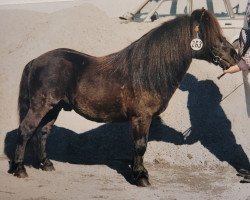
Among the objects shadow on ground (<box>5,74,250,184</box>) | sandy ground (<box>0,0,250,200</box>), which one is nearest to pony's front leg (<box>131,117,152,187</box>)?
sandy ground (<box>0,0,250,200</box>)

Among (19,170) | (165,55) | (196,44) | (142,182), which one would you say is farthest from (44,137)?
(196,44)

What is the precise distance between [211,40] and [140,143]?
171 cm

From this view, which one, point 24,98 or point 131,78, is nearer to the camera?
point 131,78

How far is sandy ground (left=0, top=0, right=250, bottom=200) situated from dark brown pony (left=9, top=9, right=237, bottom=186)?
1.91 ft

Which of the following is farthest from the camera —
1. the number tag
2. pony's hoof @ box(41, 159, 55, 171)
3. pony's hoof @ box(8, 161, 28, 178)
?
pony's hoof @ box(41, 159, 55, 171)

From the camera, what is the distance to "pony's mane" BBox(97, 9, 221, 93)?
552 centimetres

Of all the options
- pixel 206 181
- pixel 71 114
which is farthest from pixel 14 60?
pixel 206 181

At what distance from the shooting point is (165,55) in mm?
5547

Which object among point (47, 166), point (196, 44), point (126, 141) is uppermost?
point (196, 44)

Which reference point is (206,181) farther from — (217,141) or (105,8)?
(105,8)

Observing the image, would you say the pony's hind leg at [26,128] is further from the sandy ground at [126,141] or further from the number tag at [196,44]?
the number tag at [196,44]

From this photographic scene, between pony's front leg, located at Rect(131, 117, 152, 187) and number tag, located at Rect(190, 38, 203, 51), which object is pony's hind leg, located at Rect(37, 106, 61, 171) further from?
number tag, located at Rect(190, 38, 203, 51)

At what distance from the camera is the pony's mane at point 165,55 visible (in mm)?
5516

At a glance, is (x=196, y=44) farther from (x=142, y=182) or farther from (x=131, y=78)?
(x=142, y=182)
